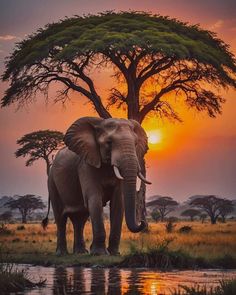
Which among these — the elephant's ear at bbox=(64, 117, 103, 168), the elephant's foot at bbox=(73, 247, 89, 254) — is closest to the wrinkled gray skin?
the elephant's ear at bbox=(64, 117, 103, 168)

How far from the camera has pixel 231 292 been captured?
302 inches

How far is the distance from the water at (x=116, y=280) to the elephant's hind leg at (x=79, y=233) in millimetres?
3386

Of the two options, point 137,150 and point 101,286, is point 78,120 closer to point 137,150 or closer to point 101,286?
point 137,150

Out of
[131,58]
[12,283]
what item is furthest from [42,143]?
[12,283]

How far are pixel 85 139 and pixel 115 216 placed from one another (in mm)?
1732

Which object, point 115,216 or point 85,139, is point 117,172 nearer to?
point 85,139

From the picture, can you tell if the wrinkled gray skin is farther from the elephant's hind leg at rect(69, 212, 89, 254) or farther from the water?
the water

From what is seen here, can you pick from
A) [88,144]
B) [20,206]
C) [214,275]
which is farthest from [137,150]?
[20,206]

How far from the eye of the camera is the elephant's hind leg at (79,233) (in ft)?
54.9

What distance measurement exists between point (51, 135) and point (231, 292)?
36094 millimetres

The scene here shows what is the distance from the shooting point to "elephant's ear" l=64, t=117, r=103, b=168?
14820 millimetres

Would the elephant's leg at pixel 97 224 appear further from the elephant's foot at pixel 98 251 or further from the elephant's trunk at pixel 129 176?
the elephant's trunk at pixel 129 176

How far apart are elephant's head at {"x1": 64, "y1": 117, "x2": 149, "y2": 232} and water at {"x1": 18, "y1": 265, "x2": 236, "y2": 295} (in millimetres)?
1344

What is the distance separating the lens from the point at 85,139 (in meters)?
15.1
